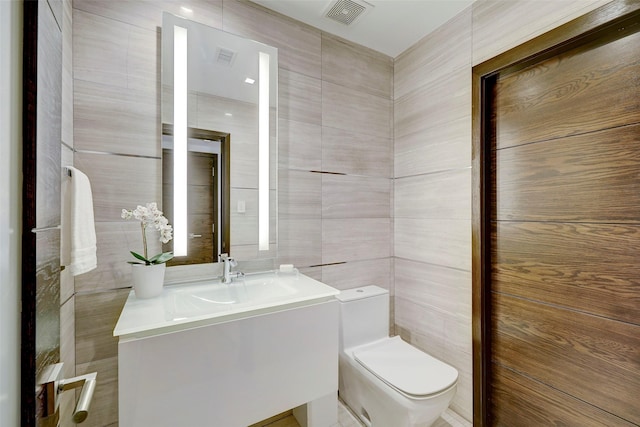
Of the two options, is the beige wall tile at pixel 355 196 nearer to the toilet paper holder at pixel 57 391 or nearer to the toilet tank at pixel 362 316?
the toilet tank at pixel 362 316

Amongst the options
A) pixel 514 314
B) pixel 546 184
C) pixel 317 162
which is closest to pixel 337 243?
pixel 317 162

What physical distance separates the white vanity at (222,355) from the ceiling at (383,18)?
1610mm

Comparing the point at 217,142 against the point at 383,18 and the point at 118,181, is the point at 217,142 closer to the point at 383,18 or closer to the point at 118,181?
the point at 118,181

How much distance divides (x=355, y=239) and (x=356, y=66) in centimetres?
122

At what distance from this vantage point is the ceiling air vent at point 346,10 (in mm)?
1669

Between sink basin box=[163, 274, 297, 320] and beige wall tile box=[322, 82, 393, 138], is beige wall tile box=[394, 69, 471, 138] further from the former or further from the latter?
sink basin box=[163, 274, 297, 320]

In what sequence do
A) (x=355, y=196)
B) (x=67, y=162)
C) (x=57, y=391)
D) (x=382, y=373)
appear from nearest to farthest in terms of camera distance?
(x=57, y=391) → (x=67, y=162) → (x=382, y=373) → (x=355, y=196)

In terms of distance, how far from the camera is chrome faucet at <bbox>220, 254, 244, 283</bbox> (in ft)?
5.04

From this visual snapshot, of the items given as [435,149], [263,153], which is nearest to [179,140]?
[263,153]

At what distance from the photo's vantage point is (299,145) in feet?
6.01

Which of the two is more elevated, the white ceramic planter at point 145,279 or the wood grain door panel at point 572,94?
the wood grain door panel at point 572,94

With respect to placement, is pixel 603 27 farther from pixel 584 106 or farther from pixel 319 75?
pixel 319 75

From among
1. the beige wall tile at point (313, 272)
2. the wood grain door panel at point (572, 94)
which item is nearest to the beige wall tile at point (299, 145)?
the beige wall tile at point (313, 272)

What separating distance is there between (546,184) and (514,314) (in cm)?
68
